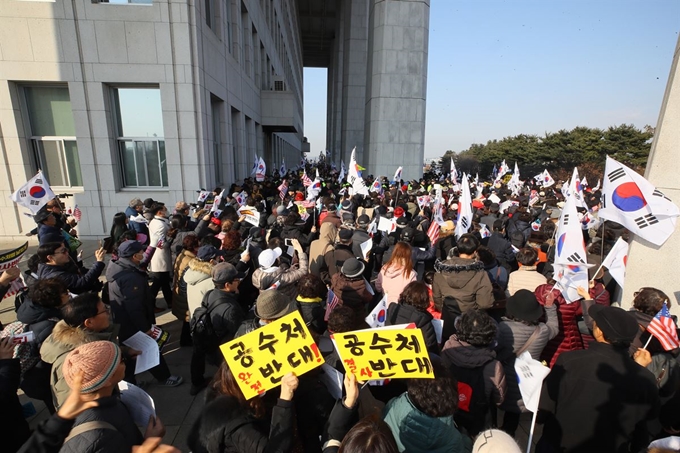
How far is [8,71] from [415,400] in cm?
1385

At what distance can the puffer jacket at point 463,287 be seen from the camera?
3.91m

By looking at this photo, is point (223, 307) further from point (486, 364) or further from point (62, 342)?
point (486, 364)

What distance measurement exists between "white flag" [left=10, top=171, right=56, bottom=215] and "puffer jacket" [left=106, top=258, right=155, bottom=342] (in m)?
3.84

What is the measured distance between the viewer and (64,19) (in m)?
10.1

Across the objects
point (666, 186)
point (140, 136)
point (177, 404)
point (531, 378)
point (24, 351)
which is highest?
point (140, 136)

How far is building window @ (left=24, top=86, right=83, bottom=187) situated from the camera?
10.9m

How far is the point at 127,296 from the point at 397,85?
731 inches

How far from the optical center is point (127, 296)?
4.14 meters

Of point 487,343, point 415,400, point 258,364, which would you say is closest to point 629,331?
point 487,343

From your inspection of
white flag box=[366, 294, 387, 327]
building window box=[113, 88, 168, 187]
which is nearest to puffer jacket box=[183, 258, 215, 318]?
white flag box=[366, 294, 387, 327]

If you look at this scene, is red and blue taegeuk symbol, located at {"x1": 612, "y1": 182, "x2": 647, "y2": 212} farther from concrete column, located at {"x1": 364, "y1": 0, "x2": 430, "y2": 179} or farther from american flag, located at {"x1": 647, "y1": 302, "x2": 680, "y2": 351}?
concrete column, located at {"x1": 364, "y1": 0, "x2": 430, "y2": 179}

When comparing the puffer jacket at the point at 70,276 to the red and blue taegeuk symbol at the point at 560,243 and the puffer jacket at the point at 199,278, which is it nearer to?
the puffer jacket at the point at 199,278

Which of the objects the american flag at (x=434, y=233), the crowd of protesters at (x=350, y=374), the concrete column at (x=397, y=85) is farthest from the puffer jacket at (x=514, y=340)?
the concrete column at (x=397, y=85)

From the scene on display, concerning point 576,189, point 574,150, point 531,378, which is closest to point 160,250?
point 531,378
